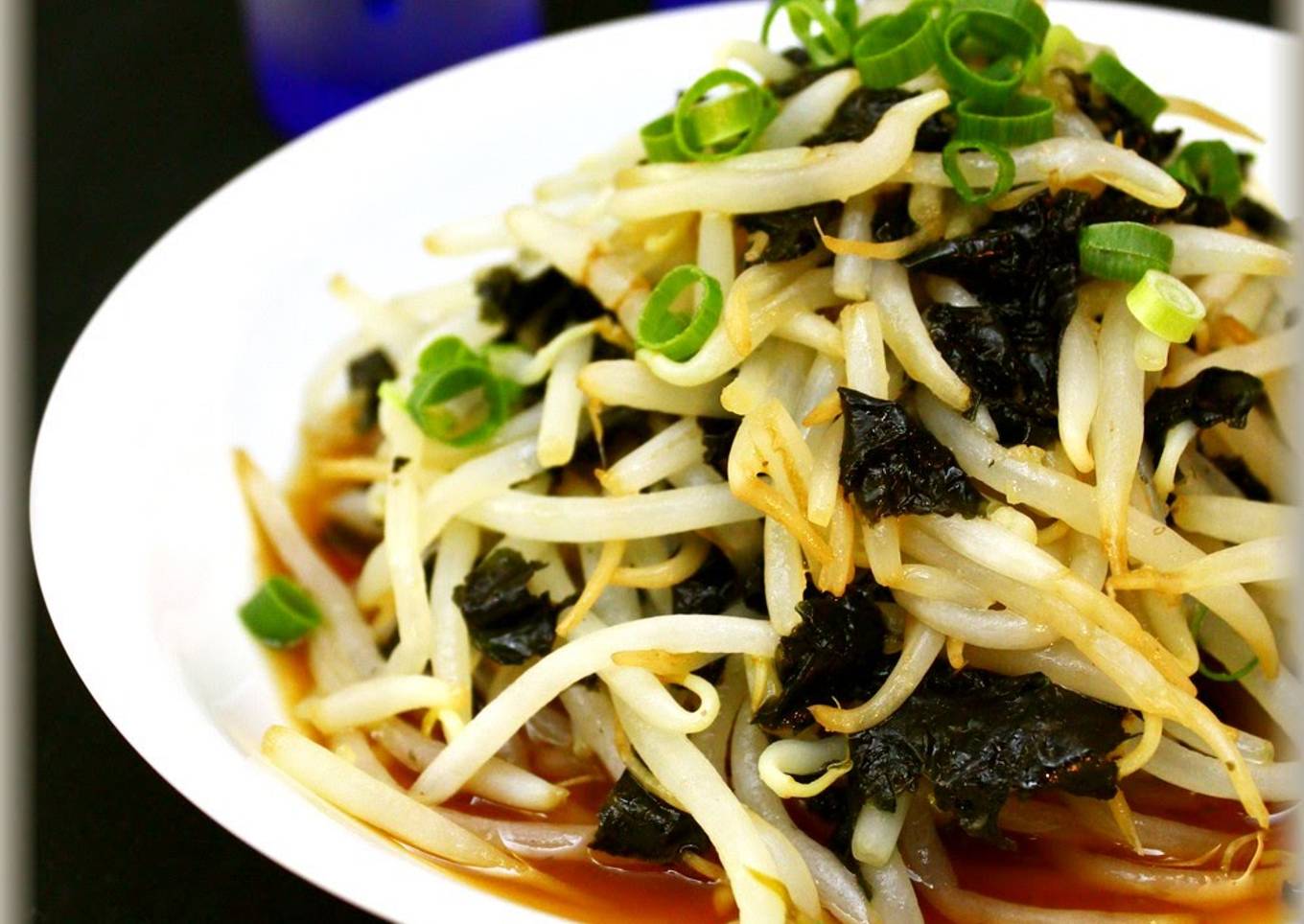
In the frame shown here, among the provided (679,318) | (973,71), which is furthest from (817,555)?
(973,71)

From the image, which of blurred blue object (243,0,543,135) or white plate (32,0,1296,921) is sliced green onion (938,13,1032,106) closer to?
white plate (32,0,1296,921)

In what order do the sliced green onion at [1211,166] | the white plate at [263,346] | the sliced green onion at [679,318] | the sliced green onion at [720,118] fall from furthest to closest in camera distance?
the sliced green onion at [1211,166]
the sliced green onion at [720,118]
the sliced green onion at [679,318]
the white plate at [263,346]

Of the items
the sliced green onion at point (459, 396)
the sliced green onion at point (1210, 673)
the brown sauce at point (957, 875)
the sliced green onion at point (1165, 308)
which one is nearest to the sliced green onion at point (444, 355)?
the sliced green onion at point (459, 396)

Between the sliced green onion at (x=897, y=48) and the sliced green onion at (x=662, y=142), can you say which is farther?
the sliced green onion at (x=662, y=142)

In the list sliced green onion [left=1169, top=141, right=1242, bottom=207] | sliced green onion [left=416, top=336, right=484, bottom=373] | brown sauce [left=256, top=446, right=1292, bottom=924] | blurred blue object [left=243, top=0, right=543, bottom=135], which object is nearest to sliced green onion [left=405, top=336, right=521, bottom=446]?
sliced green onion [left=416, top=336, right=484, bottom=373]

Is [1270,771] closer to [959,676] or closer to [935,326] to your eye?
[959,676]

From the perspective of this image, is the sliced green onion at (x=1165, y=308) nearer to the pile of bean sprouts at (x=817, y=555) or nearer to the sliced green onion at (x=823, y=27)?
the pile of bean sprouts at (x=817, y=555)

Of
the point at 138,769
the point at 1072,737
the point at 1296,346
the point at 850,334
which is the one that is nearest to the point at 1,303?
the point at 138,769
